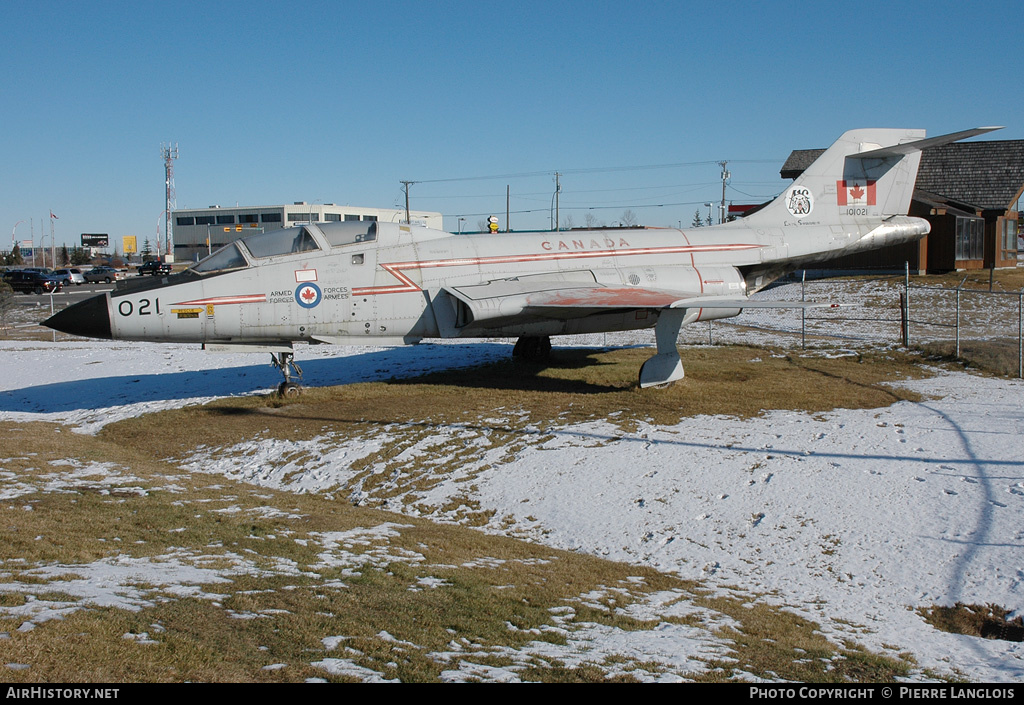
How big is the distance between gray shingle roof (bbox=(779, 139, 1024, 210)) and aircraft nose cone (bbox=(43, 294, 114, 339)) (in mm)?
38810

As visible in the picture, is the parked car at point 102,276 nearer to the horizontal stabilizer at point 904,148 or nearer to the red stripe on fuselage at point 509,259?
the red stripe on fuselage at point 509,259

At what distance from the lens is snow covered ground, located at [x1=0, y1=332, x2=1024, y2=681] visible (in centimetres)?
663

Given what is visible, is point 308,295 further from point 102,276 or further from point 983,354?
point 102,276

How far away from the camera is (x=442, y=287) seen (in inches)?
561

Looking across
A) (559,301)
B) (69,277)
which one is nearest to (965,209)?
(559,301)

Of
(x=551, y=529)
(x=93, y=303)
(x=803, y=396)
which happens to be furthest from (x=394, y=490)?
(x=803, y=396)

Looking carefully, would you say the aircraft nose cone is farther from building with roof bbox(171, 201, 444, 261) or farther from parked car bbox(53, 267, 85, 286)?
building with roof bbox(171, 201, 444, 261)

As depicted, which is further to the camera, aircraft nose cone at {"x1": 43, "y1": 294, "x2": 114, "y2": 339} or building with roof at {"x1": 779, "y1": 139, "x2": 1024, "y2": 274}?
building with roof at {"x1": 779, "y1": 139, "x2": 1024, "y2": 274}

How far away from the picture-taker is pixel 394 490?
990 cm

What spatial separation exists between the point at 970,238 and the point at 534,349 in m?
27.8

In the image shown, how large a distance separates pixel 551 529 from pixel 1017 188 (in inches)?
1521

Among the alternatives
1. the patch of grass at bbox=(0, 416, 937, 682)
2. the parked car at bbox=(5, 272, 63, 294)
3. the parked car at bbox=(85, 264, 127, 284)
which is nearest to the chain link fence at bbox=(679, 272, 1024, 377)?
the patch of grass at bbox=(0, 416, 937, 682)

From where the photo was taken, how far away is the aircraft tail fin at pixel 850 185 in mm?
17250

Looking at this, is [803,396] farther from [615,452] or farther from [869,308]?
[869,308]
